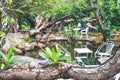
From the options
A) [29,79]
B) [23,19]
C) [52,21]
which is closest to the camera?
[29,79]

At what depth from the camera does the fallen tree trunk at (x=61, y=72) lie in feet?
5.88

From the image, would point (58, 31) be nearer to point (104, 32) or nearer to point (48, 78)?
point (104, 32)

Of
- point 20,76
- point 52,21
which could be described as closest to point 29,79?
point 20,76

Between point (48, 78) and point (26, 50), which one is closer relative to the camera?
point (48, 78)

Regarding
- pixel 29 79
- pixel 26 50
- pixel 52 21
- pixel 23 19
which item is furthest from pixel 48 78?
pixel 23 19

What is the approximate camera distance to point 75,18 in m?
11.8

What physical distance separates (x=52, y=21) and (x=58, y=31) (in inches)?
63.8

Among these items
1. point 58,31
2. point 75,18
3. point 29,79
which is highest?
point 29,79

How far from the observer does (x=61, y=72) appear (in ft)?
6.35

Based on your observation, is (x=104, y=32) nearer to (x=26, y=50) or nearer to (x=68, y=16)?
Result: (x=68, y=16)

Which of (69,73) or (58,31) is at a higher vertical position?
(69,73)

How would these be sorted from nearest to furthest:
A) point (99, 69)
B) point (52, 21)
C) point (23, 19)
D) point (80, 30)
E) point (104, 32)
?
point (99, 69) → point (104, 32) → point (52, 21) → point (80, 30) → point (23, 19)

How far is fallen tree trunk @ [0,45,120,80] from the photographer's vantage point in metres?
1.79

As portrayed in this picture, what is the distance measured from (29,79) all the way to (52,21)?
398 inches
